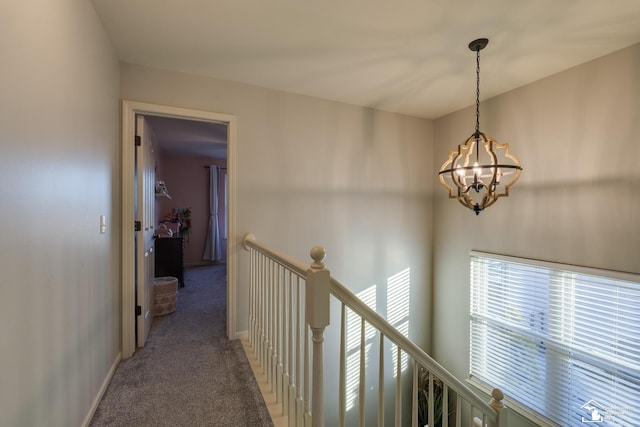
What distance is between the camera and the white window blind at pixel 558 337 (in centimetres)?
219

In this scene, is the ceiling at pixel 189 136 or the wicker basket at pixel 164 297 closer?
the wicker basket at pixel 164 297

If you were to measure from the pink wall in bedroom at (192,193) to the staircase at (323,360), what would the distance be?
Result: 4.18 meters

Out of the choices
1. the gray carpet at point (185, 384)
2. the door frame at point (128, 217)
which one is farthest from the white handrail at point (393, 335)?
the door frame at point (128, 217)

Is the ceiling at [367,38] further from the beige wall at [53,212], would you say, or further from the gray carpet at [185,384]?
the gray carpet at [185,384]

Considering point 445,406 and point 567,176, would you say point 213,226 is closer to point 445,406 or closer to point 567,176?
point 445,406

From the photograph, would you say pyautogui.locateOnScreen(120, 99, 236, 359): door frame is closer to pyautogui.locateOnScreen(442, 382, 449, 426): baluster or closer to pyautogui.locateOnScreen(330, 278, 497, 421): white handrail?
pyautogui.locateOnScreen(330, 278, 497, 421): white handrail

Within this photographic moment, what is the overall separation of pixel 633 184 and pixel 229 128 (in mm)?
3230

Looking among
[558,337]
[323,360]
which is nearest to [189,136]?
[323,360]

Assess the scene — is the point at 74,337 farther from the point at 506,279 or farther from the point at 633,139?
the point at 633,139

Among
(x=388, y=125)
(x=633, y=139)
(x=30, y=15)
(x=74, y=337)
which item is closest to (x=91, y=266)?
(x=74, y=337)

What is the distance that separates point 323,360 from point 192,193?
521 centimetres

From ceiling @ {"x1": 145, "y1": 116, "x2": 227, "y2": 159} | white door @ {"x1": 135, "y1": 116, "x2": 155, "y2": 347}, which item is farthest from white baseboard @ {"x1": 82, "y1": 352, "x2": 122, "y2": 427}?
ceiling @ {"x1": 145, "y1": 116, "x2": 227, "y2": 159}

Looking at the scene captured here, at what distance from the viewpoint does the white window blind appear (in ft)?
7.18

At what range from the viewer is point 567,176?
8.26 ft
